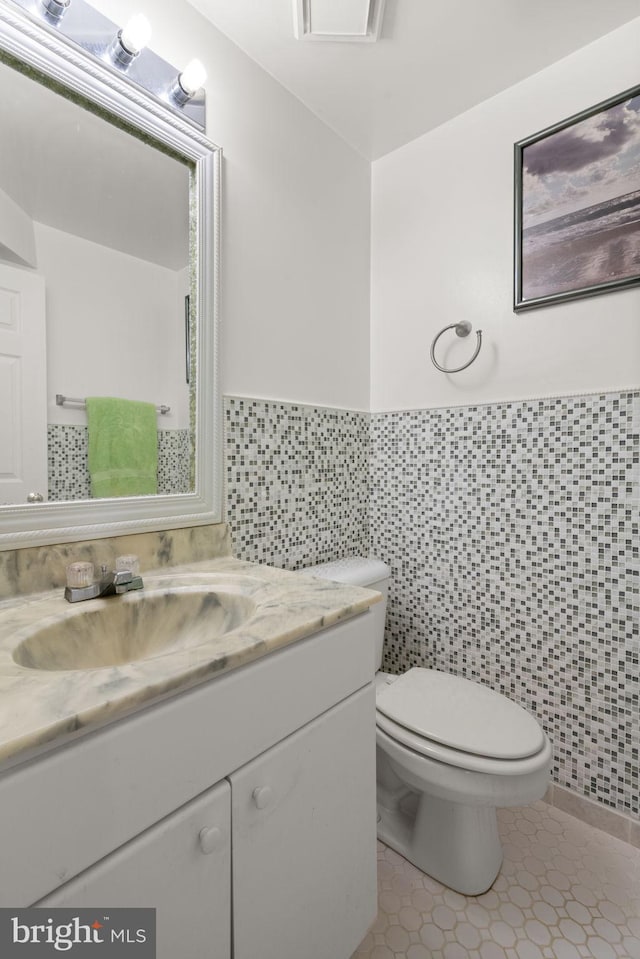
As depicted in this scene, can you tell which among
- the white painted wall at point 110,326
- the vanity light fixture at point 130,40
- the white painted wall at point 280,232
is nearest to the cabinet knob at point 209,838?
the white painted wall at point 110,326

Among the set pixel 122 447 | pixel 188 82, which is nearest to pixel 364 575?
pixel 122 447

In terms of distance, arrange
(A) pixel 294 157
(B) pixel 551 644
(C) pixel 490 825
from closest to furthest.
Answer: (C) pixel 490 825 → (B) pixel 551 644 → (A) pixel 294 157

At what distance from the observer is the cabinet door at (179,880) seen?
21.5 inches

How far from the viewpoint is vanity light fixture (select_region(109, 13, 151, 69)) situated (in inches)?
40.8

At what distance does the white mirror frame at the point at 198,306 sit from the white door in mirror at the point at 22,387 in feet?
0.19

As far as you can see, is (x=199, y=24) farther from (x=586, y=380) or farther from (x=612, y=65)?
(x=586, y=380)

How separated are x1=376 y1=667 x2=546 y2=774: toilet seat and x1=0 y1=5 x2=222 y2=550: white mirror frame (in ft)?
2.44

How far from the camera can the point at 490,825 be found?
3.99ft

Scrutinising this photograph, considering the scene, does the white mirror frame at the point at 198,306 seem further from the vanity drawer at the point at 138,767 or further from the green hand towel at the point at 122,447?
the vanity drawer at the point at 138,767

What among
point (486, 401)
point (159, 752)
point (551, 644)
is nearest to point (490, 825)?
point (551, 644)

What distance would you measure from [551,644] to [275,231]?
5.30ft

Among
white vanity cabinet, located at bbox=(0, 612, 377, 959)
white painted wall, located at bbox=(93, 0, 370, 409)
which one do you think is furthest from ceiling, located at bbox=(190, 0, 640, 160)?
white vanity cabinet, located at bbox=(0, 612, 377, 959)

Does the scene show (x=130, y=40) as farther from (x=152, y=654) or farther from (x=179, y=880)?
(x=179, y=880)

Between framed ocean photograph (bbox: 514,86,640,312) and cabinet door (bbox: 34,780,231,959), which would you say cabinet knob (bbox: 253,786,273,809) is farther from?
framed ocean photograph (bbox: 514,86,640,312)
